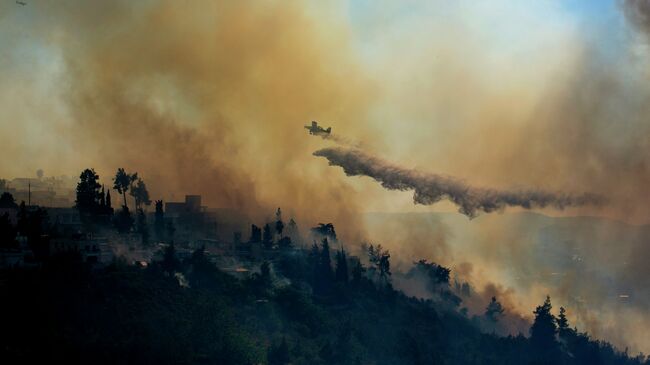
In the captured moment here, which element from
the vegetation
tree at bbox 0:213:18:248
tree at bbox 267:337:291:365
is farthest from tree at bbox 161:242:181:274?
tree at bbox 0:213:18:248

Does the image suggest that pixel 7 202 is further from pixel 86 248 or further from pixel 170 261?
pixel 170 261

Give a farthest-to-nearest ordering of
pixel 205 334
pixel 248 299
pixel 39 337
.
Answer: pixel 248 299, pixel 205 334, pixel 39 337

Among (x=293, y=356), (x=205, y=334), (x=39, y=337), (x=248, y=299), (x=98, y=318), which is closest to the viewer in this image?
(x=39, y=337)

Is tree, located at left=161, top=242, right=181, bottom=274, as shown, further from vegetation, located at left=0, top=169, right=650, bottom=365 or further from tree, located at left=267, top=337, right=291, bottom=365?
tree, located at left=267, top=337, right=291, bottom=365

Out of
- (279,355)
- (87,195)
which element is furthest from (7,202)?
(279,355)

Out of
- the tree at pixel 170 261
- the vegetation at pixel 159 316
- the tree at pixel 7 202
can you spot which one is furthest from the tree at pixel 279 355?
the tree at pixel 7 202

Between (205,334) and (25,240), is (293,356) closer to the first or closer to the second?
(205,334)

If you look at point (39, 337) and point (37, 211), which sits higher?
point (37, 211)

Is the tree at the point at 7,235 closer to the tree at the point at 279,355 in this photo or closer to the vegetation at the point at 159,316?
the vegetation at the point at 159,316

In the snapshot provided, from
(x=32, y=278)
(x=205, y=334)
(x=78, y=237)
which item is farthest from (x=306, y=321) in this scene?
(x=32, y=278)
